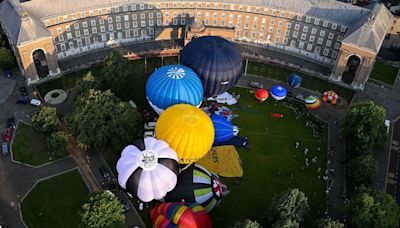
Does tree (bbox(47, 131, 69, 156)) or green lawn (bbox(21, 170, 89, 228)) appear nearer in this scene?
green lawn (bbox(21, 170, 89, 228))

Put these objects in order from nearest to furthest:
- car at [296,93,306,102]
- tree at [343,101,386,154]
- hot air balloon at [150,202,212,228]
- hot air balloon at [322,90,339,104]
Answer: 1. hot air balloon at [150,202,212,228]
2. tree at [343,101,386,154]
3. hot air balloon at [322,90,339,104]
4. car at [296,93,306,102]

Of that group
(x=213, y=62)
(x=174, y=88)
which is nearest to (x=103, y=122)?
(x=174, y=88)

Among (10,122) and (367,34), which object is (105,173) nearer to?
(10,122)

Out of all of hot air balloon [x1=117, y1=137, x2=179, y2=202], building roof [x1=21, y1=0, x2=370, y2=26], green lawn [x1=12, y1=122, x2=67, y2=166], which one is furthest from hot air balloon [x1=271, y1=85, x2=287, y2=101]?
green lawn [x1=12, y1=122, x2=67, y2=166]

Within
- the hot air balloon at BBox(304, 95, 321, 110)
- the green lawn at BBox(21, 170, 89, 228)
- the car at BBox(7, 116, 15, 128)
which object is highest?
the hot air balloon at BBox(304, 95, 321, 110)

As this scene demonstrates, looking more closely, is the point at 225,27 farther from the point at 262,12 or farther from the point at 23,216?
the point at 23,216

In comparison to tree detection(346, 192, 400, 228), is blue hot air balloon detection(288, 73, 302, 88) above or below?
above

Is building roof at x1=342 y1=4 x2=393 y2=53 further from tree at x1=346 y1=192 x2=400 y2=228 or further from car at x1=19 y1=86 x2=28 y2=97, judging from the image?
car at x1=19 y1=86 x2=28 y2=97
